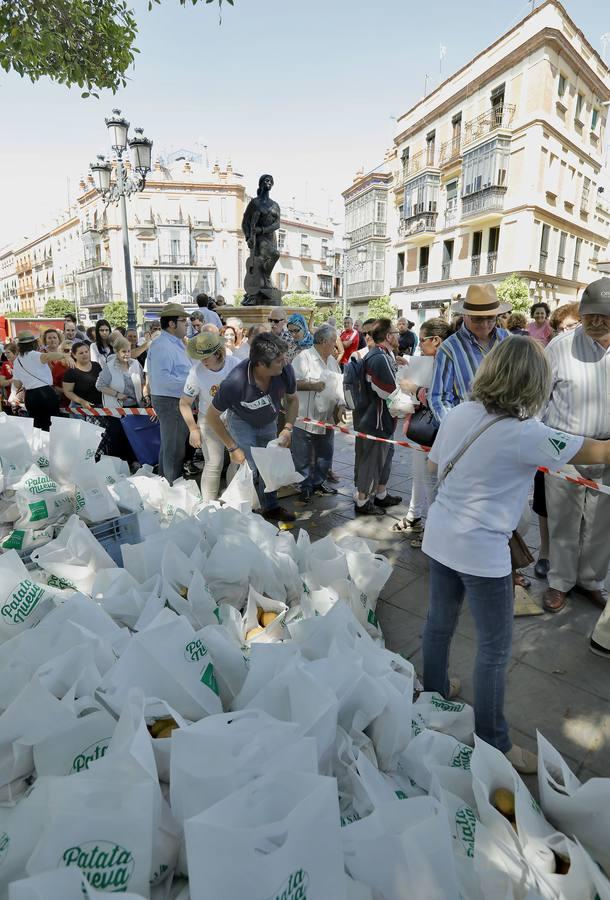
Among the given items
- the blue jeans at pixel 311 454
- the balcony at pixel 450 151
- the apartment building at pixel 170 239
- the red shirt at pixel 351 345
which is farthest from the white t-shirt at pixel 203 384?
the apartment building at pixel 170 239

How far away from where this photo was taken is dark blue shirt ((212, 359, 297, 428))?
3.66 meters

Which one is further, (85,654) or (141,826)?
(85,654)

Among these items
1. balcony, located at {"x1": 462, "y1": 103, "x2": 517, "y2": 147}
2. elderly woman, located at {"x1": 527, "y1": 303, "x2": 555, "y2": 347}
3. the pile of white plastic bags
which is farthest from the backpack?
balcony, located at {"x1": 462, "y1": 103, "x2": 517, "y2": 147}

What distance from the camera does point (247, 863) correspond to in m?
0.91

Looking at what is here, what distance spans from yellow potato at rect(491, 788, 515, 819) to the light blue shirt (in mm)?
4134

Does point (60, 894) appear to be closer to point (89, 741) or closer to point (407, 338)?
point (89, 741)

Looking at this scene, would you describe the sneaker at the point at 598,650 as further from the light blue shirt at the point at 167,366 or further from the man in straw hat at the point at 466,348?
the light blue shirt at the point at 167,366

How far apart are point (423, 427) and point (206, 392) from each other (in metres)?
1.92

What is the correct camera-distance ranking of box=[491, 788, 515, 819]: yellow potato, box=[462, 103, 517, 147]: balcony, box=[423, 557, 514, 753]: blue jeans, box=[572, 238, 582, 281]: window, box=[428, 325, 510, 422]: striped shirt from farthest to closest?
box=[572, 238, 582, 281]: window → box=[462, 103, 517, 147]: balcony → box=[428, 325, 510, 422]: striped shirt → box=[423, 557, 514, 753]: blue jeans → box=[491, 788, 515, 819]: yellow potato

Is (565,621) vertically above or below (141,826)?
below

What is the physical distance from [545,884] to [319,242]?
70.8 m

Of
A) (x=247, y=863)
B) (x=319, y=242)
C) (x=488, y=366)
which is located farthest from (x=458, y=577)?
(x=319, y=242)

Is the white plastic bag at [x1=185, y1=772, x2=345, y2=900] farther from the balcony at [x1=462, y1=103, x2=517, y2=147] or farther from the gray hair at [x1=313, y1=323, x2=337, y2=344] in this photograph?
the balcony at [x1=462, y1=103, x2=517, y2=147]

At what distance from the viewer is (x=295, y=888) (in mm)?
922
